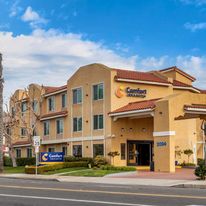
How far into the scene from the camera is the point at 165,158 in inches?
1433

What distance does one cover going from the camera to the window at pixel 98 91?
44.5 metres

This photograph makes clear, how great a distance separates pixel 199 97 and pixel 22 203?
26.9m

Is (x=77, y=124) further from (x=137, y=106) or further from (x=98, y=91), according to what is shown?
(x=137, y=106)

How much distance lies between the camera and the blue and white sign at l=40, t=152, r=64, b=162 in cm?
4075

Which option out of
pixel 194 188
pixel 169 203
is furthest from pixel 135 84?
pixel 169 203

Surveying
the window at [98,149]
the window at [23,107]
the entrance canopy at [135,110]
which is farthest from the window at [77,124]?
the window at [23,107]

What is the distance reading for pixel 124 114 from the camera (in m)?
40.9

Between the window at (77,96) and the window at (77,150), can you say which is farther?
the window at (77,96)

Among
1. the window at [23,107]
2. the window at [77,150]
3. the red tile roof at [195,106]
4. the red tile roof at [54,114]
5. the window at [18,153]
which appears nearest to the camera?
the red tile roof at [195,106]

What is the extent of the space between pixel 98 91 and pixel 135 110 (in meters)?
6.65

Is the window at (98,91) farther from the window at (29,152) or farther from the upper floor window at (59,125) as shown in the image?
the window at (29,152)

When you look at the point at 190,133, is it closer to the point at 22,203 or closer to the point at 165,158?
the point at 165,158

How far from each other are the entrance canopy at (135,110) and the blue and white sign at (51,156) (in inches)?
225

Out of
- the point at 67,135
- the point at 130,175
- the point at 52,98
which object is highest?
the point at 52,98
